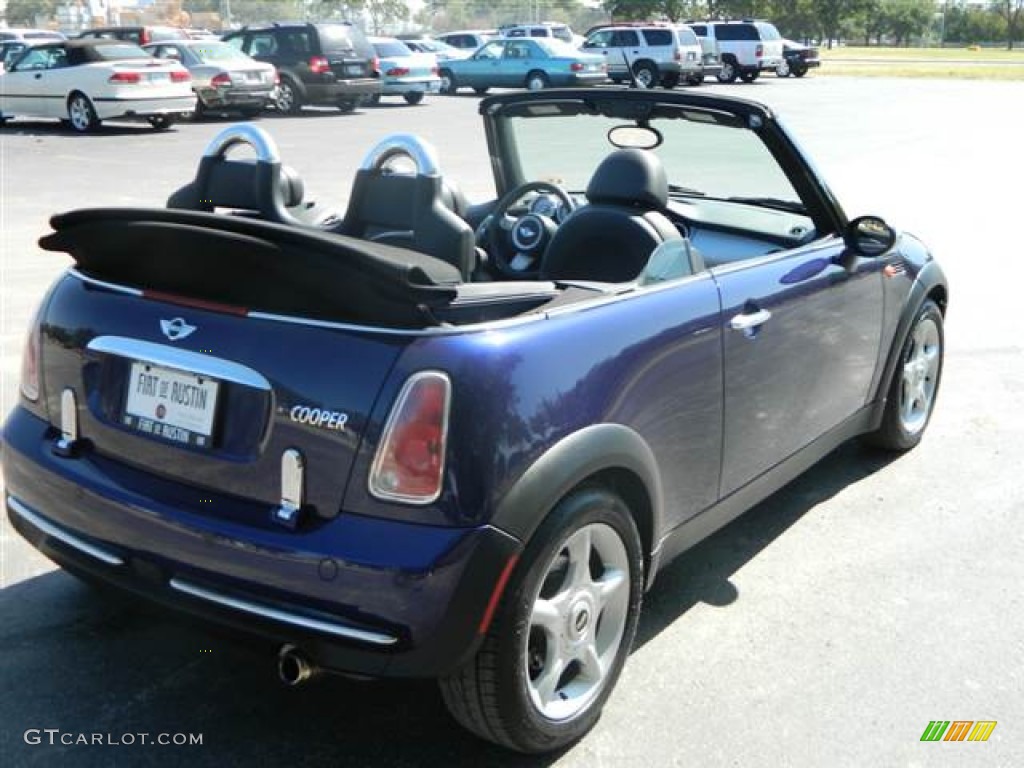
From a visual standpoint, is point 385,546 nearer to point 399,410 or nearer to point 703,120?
point 399,410

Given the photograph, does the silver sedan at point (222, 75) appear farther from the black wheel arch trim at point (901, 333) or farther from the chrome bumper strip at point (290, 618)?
the chrome bumper strip at point (290, 618)

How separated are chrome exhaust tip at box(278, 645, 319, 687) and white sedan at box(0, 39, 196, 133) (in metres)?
18.7

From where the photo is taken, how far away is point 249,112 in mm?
24422

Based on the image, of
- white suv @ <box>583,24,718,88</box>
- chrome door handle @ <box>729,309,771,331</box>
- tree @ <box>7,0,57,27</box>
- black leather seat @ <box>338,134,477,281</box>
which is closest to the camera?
chrome door handle @ <box>729,309,771,331</box>

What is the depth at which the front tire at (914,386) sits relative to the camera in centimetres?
479

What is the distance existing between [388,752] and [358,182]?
1810 millimetres

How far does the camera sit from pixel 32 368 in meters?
3.13

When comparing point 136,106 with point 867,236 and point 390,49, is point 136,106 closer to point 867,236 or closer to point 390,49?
point 390,49

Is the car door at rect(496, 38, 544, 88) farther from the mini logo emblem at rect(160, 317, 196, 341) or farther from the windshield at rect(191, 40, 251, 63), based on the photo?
the mini logo emblem at rect(160, 317, 196, 341)

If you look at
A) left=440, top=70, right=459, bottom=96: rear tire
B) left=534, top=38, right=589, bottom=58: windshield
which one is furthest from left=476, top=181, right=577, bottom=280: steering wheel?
left=440, top=70, right=459, bottom=96: rear tire

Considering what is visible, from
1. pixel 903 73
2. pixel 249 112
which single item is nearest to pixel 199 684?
pixel 249 112

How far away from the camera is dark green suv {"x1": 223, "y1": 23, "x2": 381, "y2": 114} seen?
2458 cm

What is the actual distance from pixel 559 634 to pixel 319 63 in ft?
77.6

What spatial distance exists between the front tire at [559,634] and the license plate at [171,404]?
839 millimetres
